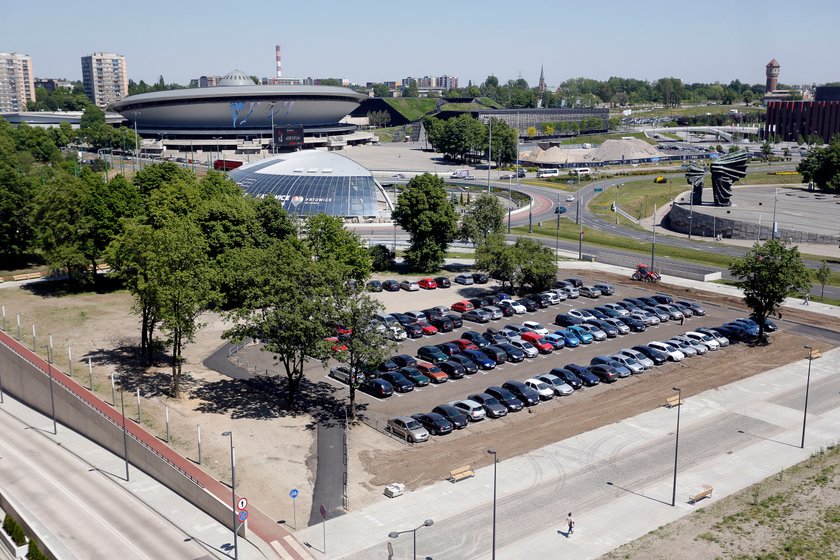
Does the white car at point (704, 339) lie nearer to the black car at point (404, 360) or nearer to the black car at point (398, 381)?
the black car at point (404, 360)

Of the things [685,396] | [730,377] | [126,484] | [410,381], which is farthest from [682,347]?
[126,484]

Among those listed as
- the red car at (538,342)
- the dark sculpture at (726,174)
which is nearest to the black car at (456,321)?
the red car at (538,342)

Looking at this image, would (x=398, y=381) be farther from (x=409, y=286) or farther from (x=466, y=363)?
(x=409, y=286)

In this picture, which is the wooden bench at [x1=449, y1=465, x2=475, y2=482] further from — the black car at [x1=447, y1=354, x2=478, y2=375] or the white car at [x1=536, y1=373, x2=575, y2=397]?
the black car at [x1=447, y1=354, x2=478, y2=375]

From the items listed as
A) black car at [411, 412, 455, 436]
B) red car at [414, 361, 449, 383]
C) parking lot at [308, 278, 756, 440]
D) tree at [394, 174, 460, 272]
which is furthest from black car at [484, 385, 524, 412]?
tree at [394, 174, 460, 272]

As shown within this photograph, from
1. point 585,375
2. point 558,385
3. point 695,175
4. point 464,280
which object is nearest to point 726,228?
point 695,175

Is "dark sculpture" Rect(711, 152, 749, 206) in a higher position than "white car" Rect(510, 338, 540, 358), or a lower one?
higher
